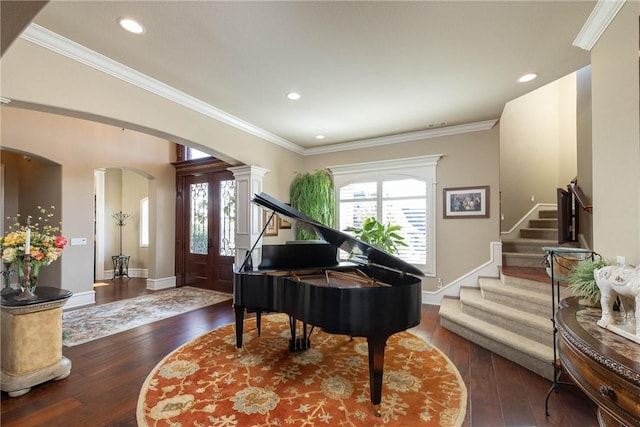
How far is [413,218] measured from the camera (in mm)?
5047

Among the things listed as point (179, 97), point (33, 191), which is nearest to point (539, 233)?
point (179, 97)

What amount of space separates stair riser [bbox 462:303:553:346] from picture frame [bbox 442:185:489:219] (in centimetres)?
158

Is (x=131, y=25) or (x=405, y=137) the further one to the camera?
(x=405, y=137)

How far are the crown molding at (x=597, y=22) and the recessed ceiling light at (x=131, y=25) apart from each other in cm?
346

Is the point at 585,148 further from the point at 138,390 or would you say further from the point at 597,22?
the point at 138,390

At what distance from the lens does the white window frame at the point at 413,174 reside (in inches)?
192

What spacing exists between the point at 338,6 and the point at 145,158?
18.4 ft

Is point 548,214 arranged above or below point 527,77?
below

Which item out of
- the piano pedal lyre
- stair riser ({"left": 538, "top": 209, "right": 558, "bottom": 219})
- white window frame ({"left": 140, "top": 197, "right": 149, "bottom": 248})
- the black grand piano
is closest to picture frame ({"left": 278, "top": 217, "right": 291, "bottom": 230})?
the black grand piano

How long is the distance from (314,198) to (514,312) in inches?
141

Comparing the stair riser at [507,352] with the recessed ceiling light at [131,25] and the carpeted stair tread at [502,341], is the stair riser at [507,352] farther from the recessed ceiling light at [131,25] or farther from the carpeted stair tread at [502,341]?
the recessed ceiling light at [131,25]

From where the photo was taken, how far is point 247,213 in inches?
187

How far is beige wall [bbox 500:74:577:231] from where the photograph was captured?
562 centimetres

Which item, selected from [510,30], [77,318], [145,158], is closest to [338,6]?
[510,30]
